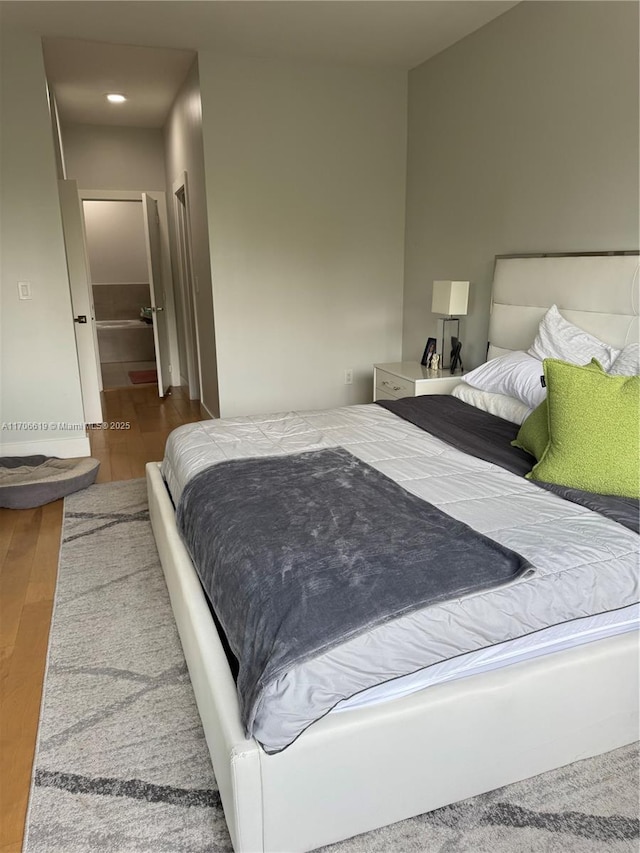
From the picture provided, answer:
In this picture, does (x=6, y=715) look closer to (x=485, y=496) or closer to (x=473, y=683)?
(x=473, y=683)

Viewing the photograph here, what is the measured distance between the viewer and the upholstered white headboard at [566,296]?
2658 millimetres

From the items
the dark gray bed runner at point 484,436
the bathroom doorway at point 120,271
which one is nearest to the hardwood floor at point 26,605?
the dark gray bed runner at point 484,436

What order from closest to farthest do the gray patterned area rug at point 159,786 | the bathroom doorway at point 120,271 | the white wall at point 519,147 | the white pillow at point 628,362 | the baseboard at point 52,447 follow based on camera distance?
the gray patterned area rug at point 159,786 → the white pillow at point 628,362 → the white wall at point 519,147 → the baseboard at point 52,447 → the bathroom doorway at point 120,271

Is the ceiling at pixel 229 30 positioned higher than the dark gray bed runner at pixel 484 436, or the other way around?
the ceiling at pixel 229 30

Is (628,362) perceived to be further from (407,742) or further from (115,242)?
(115,242)

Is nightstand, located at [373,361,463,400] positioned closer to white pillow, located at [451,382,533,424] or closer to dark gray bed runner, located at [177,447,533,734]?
white pillow, located at [451,382,533,424]

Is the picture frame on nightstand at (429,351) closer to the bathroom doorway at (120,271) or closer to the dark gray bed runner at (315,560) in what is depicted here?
the dark gray bed runner at (315,560)

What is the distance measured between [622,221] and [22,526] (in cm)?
338

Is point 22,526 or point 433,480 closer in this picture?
point 433,480

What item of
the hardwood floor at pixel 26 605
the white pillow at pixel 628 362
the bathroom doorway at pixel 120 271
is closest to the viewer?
the hardwood floor at pixel 26 605

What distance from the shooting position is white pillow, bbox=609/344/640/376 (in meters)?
2.37

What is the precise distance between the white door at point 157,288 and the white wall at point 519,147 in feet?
8.48

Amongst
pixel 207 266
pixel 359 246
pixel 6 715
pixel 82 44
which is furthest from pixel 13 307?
pixel 6 715

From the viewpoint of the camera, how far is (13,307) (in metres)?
4.02
